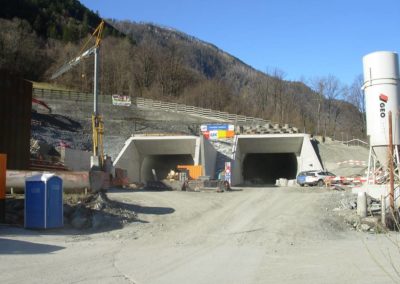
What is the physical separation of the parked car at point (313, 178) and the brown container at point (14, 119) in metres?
23.2

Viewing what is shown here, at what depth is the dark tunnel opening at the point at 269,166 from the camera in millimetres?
58312

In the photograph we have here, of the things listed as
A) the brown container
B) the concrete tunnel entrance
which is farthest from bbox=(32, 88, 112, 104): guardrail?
the brown container

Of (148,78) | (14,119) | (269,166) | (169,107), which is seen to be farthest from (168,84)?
(14,119)

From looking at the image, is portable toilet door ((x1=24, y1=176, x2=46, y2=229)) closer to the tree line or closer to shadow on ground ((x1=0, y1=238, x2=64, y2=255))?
shadow on ground ((x1=0, y1=238, x2=64, y2=255))

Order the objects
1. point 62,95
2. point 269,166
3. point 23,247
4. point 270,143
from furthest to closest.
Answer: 1. point 62,95
2. point 269,166
3. point 270,143
4. point 23,247

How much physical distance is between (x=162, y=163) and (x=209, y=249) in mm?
37743

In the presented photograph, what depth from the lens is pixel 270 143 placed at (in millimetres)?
50094

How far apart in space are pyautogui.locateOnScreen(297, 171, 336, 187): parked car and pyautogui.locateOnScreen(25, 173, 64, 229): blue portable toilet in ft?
87.0

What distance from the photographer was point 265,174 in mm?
61500

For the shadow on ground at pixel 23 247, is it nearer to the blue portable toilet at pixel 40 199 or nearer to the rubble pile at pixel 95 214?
the blue portable toilet at pixel 40 199

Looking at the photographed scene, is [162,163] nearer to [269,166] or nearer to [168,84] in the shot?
[269,166]

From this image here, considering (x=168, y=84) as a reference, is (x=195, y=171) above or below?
below

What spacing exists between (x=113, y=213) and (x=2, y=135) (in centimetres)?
699

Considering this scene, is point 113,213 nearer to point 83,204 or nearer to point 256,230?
point 83,204
